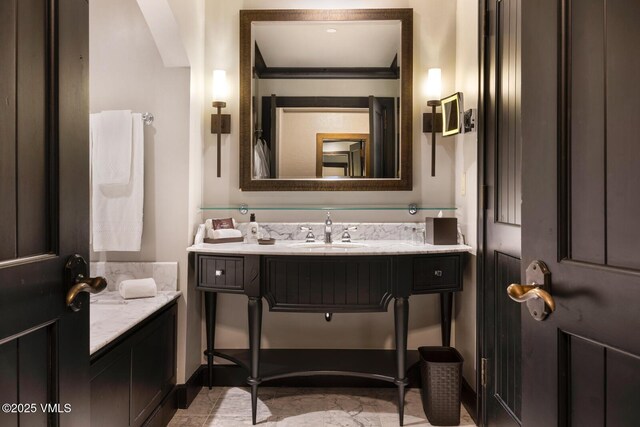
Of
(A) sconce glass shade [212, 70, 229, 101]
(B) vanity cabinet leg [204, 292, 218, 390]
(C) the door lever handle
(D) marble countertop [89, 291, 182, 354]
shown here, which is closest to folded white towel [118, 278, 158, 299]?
(D) marble countertop [89, 291, 182, 354]

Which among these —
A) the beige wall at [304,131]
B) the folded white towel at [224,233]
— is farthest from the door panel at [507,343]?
the folded white towel at [224,233]

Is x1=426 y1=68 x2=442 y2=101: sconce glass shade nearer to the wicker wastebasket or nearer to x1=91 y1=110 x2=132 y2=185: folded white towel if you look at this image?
the wicker wastebasket

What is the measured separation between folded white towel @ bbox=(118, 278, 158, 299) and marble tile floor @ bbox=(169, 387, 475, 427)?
2.19ft

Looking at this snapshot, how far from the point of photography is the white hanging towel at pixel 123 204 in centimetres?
240

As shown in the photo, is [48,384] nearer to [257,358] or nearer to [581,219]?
[581,219]

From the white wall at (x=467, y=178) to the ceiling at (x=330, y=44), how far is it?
0.41m

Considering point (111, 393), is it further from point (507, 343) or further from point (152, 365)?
point (507, 343)

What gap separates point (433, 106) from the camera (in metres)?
2.71

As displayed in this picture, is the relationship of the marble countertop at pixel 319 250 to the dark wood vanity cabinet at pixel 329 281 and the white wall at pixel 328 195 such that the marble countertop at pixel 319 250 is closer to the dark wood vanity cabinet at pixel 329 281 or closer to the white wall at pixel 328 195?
the dark wood vanity cabinet at pixel 329 281

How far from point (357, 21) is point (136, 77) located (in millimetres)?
1345

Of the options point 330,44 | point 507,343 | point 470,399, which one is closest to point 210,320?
point 470,399

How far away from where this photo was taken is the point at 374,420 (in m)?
2.29

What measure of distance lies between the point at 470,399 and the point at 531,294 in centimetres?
177

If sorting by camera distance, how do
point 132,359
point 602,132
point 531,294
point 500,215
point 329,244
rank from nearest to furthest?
point 602,132 < point 531,294 < point 132,359 < point 500,215 < point 329,244
